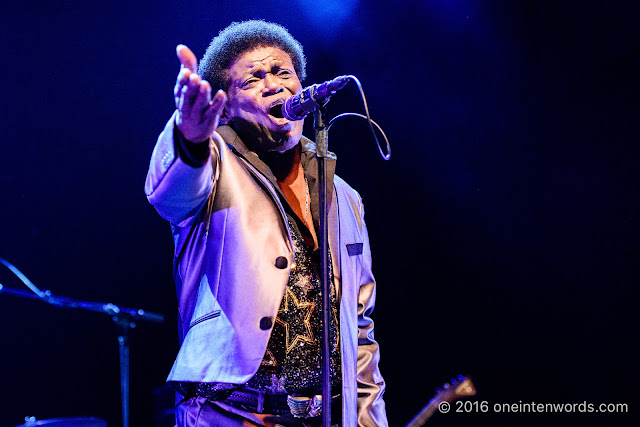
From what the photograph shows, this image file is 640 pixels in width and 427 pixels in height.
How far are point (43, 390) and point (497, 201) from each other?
11.4 feet

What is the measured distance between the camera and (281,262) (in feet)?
5.91

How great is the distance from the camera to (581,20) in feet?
12.3

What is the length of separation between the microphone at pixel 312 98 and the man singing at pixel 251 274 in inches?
11.4

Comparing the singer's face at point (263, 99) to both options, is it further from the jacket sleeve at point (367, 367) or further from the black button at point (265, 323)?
the black button at point (265, 323)

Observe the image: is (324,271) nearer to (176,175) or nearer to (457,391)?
(176,175)

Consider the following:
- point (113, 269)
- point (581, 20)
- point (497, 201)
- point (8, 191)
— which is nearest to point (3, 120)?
point (8, 191)

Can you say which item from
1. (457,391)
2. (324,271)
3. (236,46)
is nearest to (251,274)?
(324,271)

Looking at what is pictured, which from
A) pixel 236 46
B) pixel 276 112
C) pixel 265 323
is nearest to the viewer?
pixel 265 323

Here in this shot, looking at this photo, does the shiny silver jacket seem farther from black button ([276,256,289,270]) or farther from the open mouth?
the open mouth

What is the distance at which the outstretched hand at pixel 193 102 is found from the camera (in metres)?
1.35

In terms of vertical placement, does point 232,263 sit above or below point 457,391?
above

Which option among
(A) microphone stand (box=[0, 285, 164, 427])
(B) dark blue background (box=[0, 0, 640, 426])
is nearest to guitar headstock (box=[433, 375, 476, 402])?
(A) microphone stand (box=[0, 285, 164, 427])

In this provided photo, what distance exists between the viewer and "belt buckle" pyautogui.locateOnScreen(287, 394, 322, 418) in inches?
70.5

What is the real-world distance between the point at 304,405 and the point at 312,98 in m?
1.02
